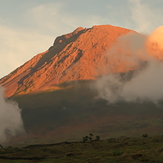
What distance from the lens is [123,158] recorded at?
53.6 m

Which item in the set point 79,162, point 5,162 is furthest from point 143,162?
point 5,162

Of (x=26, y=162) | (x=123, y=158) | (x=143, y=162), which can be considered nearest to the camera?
(x=143, y=162)

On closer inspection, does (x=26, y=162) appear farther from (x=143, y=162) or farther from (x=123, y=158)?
(x=143, y=162)

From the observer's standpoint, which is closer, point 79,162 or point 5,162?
point 79,162

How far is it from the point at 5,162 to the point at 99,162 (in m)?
23.4

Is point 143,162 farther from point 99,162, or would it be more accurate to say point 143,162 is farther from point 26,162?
point 26,162

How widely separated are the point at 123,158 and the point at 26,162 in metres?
22.7

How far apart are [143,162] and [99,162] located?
850cm

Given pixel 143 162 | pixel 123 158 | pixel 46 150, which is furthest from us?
pixel 46 150

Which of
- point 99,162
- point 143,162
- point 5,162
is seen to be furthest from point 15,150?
point 143,162

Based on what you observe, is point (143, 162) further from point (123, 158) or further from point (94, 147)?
point (94, 147)

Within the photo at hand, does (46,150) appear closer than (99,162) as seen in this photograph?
No

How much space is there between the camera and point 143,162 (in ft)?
164

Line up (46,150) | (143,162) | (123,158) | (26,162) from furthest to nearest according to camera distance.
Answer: (46,150)
(26,162)
(123,158)
(143,162)
